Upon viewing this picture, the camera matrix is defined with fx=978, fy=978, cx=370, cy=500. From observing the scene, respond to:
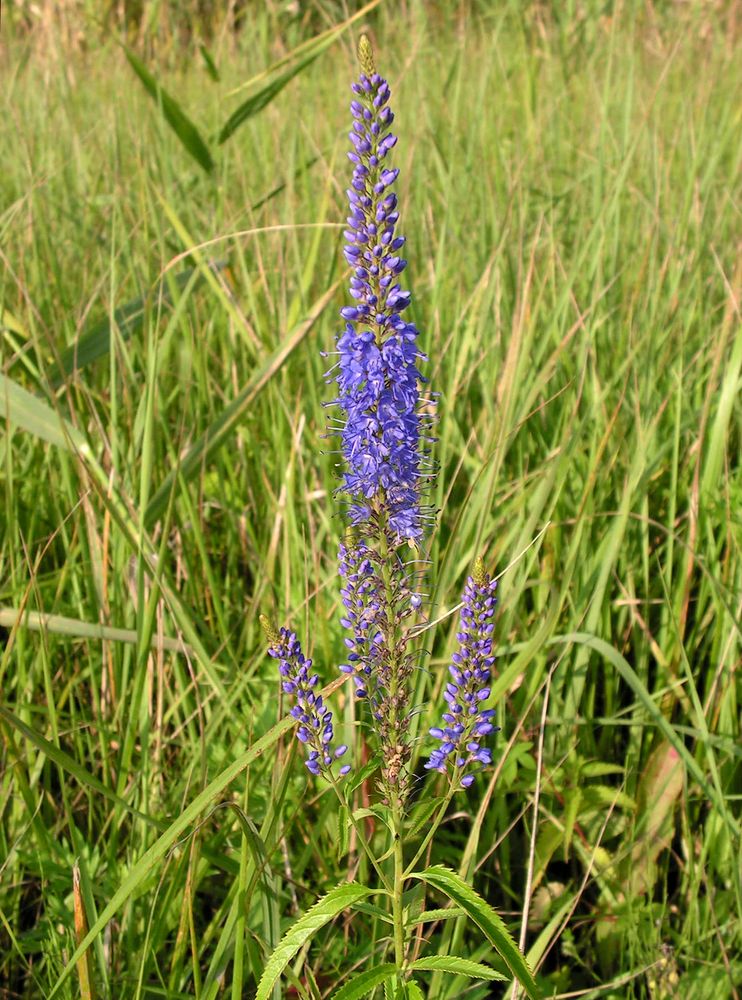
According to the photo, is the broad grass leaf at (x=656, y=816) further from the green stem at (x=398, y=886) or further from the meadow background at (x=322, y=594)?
the green stem at (x=398, y=886)

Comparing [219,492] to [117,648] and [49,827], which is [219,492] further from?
[49,827]

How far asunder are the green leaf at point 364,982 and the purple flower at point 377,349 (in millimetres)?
657

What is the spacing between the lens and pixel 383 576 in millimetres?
1482

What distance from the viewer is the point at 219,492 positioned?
291 centimetres

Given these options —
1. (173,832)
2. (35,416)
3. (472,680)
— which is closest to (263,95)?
(35,416)

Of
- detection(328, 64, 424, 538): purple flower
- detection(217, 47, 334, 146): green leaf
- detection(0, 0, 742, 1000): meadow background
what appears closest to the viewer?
detection(328, 64, 424, 538): purple flower

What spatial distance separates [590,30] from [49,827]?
449cm

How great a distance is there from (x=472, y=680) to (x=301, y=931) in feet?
1.44

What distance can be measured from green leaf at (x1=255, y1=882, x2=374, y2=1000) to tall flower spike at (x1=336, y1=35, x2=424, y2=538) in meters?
0.54

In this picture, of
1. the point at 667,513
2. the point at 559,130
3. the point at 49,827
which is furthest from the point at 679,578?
the point at 559,130

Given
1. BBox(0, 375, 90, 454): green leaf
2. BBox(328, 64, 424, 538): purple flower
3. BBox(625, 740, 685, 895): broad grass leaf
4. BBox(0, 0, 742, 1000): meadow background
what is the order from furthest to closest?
BBox(0, 375, 90, 454): green leaf
BBox(625, 740, 685, 895): broad grass leaf
BBox(0, 0, 742, 1000): meadow background
BBox(328, 64, 424, 538): purple flower

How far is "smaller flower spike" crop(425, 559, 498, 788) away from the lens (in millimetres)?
1463

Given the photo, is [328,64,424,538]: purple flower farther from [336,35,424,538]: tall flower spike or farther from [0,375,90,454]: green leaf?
[0,375,90,454]: green leaf

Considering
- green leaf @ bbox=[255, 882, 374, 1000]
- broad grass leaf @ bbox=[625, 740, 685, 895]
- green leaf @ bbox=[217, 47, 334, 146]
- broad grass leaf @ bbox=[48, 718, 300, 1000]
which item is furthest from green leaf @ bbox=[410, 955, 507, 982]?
green leaf @ bbox=[217, 47, 334, 146]
